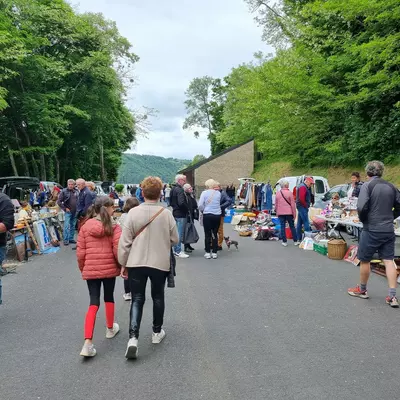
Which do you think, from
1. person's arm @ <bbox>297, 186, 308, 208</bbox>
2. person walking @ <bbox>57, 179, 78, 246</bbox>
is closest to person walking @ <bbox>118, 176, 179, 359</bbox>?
person's arm @ <bbox>297, 186, 308, 208</bbox>

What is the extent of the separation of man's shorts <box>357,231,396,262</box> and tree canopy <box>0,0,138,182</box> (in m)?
20.0

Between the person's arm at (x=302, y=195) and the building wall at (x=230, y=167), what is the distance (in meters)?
32.9

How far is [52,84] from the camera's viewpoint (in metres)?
27.8

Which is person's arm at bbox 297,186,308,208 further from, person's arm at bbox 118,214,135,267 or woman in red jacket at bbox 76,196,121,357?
person's arm at bbox 118,214,135,267

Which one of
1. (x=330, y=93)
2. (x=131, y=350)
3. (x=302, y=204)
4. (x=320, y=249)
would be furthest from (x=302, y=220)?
(x=330, y=93)

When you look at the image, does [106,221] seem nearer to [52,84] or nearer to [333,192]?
[333,192]

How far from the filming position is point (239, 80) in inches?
2109

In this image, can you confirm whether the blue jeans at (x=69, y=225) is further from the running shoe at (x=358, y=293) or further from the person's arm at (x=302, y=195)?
the running shoe at (x=358, y=293)

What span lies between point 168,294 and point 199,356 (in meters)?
2.35

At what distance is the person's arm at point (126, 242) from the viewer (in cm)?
400

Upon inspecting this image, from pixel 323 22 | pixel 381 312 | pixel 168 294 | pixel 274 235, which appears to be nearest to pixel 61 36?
pixel 323 22

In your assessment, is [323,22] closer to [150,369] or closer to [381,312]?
[381,312]

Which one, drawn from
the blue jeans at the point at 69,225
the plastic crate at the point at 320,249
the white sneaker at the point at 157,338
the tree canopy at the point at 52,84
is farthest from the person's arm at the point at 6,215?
the tree canopy at the point at 52,84

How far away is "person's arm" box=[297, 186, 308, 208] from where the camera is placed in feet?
36.4
